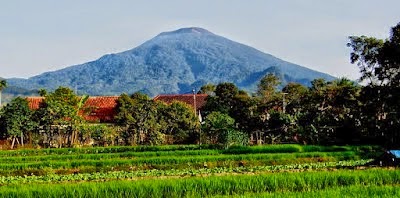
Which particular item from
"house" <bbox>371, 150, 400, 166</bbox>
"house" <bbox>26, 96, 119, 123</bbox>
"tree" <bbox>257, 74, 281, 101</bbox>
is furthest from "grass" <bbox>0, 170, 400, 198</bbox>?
"tree" <bbox>257, 74, 281, 101</bbox>

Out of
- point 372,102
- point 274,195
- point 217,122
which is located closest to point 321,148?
point 372,102

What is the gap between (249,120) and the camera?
31578 millimetres

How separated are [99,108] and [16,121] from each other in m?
9.87

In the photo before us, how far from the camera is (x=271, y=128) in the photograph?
30.1m

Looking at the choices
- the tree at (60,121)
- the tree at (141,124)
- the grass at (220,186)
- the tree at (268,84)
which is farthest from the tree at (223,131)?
the tree at (268,84)

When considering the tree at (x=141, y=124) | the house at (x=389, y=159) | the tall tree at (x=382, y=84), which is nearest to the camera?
the house at (x=389, y=159)

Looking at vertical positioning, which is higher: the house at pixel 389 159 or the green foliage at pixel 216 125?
the green foliage at pixel 216 125

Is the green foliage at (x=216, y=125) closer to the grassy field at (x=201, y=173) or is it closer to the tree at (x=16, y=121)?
the grassy field at (x=201, y=173)

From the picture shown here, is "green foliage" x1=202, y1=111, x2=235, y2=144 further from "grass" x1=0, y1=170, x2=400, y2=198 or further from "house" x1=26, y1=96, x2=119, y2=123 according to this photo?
"grass" x1=0, y1=170, x2=400, y2=198

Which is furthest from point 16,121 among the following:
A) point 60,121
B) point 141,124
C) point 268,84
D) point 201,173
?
point 268,84

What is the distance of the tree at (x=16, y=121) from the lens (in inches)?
1184

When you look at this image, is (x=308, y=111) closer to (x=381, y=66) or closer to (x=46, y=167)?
(x=381, y=66)

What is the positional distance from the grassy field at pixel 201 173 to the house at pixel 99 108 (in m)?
10.2

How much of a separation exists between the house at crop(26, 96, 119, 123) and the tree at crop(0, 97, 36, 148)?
4.89m
